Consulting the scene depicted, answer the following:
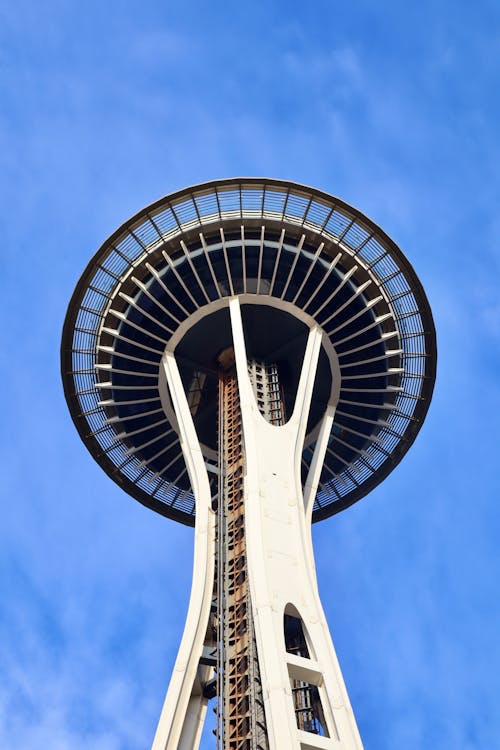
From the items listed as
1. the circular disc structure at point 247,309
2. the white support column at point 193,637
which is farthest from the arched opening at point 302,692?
the circular disc structure at point 247,309

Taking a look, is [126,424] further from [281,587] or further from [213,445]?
[281,587]

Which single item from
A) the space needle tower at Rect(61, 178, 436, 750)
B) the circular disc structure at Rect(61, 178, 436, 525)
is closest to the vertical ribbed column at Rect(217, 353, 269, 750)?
the space needle tower at Rect(61, 178, 436, 750)

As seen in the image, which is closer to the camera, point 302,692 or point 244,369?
point 302,692

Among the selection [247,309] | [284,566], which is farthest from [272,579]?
[247,309]

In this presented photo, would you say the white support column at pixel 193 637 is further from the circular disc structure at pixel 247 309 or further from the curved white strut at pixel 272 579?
the circular disc structure at pixel 247 309

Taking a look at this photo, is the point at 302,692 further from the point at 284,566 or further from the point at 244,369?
the point at 244,369

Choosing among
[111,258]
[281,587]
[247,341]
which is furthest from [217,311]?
[281,587]

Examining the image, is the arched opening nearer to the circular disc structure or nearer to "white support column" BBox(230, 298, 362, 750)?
"white support column" BBox(230, 298, 362, 750)
